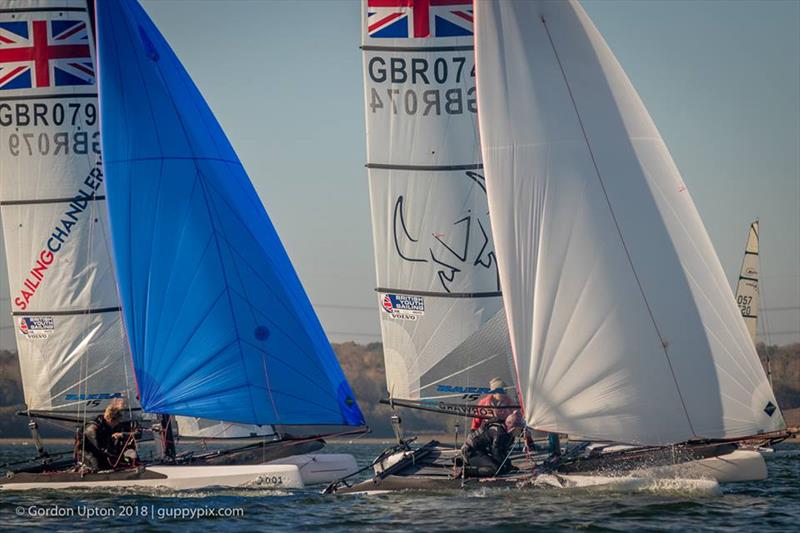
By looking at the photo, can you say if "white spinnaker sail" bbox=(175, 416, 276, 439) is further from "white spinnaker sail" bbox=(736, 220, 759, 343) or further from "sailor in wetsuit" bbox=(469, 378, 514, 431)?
"white spinnaker sail" bbox=(736, 220, 759, 343)

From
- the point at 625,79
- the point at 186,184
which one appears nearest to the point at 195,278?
the point at 186,184

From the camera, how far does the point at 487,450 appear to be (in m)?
21.2

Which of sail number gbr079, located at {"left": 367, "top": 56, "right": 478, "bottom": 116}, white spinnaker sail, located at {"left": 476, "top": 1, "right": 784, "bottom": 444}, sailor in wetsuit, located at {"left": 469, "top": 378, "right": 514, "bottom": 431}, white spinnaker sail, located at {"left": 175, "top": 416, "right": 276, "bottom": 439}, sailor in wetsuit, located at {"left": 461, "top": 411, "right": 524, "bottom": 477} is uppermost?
sail number gbr079, located at {"left": 367, "top": 56, "right": 478, "bottom": 116}

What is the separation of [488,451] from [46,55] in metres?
12.3

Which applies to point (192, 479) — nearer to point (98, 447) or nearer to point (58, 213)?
point (98, 447)

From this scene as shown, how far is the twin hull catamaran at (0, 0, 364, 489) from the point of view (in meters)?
24.4

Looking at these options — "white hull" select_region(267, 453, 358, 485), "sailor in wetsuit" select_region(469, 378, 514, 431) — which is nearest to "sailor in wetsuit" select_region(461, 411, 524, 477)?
"sailor in wetsuit" select_region(469, 378, 514, 431)

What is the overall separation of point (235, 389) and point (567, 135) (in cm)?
784

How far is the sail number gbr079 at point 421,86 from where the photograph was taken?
24.6 meters

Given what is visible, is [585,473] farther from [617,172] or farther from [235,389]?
[235,389]

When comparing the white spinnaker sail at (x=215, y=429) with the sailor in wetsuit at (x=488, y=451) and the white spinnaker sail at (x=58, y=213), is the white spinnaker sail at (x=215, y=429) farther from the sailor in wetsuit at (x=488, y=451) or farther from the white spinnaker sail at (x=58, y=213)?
the sailor in wetsuit at (x=488, y=451)

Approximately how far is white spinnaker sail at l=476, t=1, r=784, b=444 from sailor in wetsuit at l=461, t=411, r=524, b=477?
1013 mm

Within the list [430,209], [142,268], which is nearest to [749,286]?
[430,209]

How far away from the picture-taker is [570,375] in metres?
20.0
